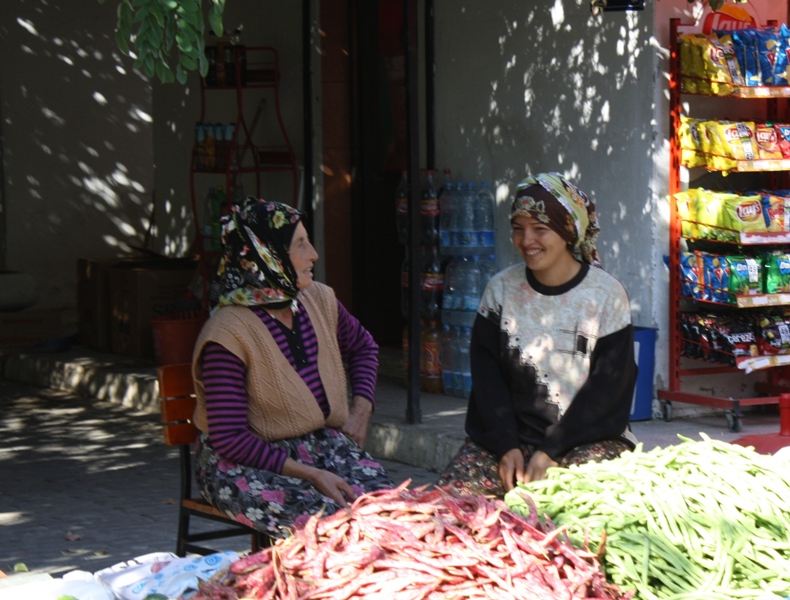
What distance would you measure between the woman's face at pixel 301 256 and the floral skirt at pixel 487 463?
2.70ft

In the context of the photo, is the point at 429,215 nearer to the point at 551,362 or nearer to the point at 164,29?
the point at 551,362

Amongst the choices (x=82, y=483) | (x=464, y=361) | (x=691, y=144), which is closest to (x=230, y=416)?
(x=82, y=483)

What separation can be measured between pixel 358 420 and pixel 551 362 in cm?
74

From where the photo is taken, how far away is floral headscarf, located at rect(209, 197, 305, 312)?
13.0ft

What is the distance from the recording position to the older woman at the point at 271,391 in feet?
12.5

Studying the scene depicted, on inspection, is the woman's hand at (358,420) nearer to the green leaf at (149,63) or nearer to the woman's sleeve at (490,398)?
the woman's sleeve at (490,398)

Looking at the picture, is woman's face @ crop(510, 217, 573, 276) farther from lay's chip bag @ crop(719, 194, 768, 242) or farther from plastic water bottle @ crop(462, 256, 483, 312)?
plastic water bottle @ crop(462, 256, 483, 312)

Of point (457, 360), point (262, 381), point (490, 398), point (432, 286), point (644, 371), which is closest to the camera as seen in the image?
point (262, 381)

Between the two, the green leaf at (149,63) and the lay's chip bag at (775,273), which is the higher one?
the green leaf at (149,63)

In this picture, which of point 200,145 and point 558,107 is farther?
point 200,145

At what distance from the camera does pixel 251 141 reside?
9.59m

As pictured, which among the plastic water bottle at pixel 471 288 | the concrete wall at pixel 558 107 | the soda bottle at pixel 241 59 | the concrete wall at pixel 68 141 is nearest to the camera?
the concrete wall at pixel 558 107

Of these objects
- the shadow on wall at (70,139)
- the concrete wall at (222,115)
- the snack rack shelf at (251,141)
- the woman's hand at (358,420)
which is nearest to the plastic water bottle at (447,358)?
the snack rack shelf at (251,141)

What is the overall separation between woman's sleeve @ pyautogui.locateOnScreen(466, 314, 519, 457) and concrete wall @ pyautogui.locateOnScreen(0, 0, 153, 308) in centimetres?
895
